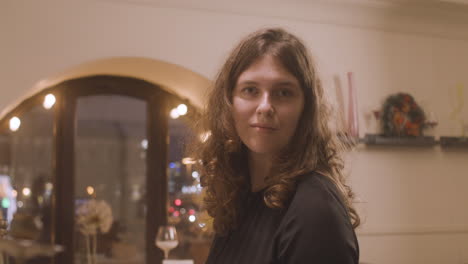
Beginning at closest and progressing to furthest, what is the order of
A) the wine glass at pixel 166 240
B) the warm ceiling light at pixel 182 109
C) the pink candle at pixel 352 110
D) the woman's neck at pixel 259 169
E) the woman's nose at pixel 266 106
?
the woman's nose at pixel 266 106, the woman's neck at pixel 259 169, the wine glass at pixel 166 240, the pink candle at pixel 352 110, the warm ceiling light at pixel 182 109

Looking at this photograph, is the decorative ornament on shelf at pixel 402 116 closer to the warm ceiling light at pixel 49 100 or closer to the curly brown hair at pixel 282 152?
the warm ceiling light at pixel 49 100

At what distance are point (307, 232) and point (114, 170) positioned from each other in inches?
155

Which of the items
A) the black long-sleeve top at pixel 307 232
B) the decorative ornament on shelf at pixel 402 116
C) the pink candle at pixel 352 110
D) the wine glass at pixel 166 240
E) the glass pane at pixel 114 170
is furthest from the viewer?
the glass pane at pixel 114 170

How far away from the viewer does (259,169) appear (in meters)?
1.09

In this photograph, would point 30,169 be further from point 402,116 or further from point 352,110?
point 402,116

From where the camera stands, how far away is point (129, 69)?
13.6 feet

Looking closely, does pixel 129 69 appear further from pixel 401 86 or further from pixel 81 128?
pixel 401 86

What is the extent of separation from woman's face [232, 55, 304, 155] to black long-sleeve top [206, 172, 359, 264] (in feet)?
0.32

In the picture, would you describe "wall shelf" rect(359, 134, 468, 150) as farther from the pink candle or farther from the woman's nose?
the woman's nose

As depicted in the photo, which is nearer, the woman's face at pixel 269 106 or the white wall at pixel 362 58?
the woman's face at pixel 269 106

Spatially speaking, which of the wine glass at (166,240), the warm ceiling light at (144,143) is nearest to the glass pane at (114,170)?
the warm ceiling light at (144,143)

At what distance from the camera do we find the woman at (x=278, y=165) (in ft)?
2.63

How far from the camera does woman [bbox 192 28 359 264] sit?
2.63 feet

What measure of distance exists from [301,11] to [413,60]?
114cm
